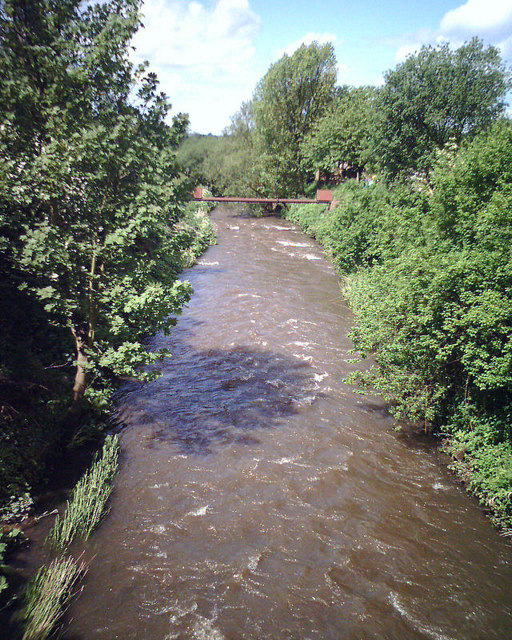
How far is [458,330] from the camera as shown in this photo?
10.5 meters

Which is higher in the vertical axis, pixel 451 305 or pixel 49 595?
pixel 451 305

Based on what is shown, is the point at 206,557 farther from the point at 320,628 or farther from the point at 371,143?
the point at 371,143

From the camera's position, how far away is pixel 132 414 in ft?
41.3

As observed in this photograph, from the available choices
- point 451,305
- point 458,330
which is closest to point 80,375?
point 451,305

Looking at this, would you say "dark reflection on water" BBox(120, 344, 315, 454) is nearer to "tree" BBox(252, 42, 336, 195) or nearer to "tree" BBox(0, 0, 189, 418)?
"tree" BBox(0, 0, 189, 418)

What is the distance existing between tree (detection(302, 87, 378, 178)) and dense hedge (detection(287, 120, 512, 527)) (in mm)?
32149

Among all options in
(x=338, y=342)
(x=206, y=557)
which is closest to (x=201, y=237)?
(x=338, y=342)

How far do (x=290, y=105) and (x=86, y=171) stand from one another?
52.9 metres

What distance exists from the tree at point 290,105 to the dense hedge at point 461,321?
42.4 m

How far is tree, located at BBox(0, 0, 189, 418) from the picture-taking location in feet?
25.5

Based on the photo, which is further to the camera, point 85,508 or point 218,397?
point 218,397

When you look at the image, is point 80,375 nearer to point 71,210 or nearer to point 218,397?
point 71,210

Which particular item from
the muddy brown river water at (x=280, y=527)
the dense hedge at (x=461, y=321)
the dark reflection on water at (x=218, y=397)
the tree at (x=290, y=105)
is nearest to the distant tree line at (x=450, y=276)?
the dense hedge at (x=461, y=321)

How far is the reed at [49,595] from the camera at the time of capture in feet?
20.1
